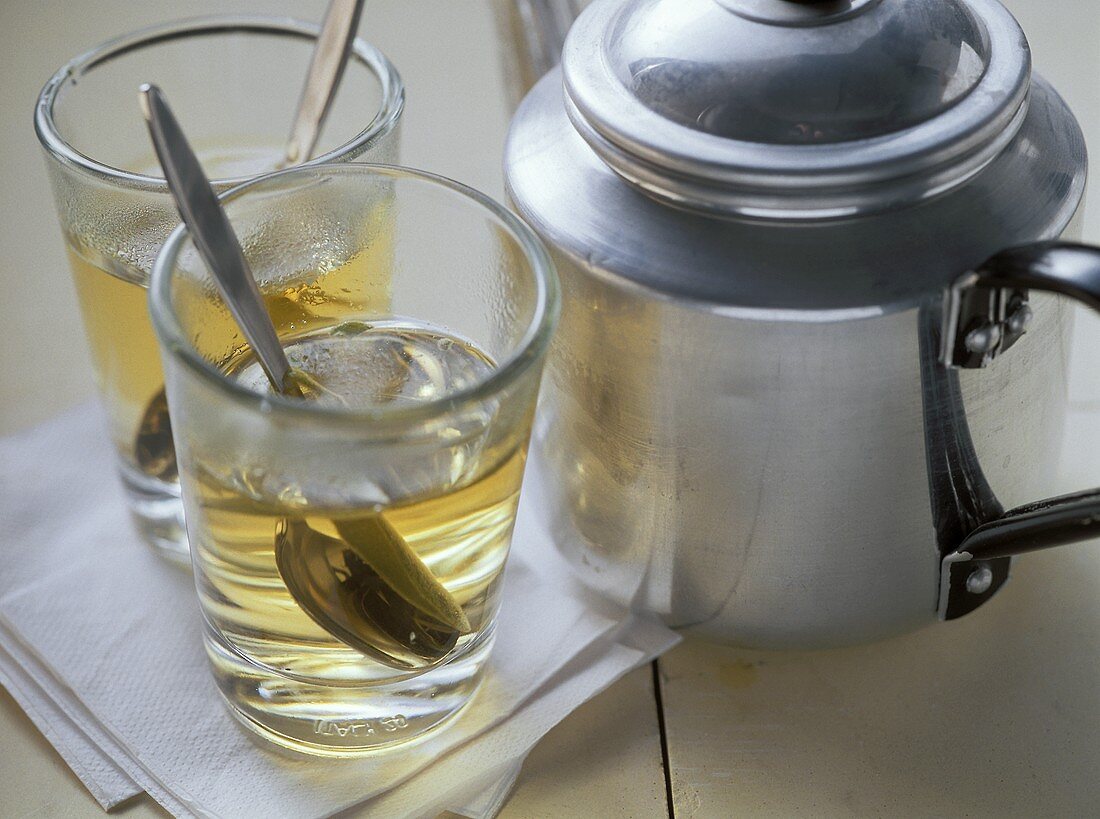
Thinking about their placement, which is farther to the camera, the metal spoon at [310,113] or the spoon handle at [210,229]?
Result: the metal spoon at [310,113]

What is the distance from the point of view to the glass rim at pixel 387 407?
1.31ft

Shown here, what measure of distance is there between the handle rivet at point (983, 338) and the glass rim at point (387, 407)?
14 cm

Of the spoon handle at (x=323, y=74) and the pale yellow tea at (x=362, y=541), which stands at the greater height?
the spoon handle at (x=323, y=74)

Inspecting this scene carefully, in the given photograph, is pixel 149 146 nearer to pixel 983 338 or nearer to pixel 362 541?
pixel 362 541

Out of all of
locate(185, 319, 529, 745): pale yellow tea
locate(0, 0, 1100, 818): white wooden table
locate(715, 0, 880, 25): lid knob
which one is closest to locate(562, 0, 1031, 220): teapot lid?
locate(715, 0, 880, 25): lid knob

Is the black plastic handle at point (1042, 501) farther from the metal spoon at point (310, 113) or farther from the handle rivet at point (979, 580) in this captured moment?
the metal spoon at point (310, 113)

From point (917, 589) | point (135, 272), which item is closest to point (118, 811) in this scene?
point (135, 272)

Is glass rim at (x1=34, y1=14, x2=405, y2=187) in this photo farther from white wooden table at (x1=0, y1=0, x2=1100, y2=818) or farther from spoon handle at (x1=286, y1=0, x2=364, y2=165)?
white wooden table at (x1=0, y1=0, x2=1100, y2=818)

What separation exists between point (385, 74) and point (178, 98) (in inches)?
5.0

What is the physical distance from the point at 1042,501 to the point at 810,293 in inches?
5.3

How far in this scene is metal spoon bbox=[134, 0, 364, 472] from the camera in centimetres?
58

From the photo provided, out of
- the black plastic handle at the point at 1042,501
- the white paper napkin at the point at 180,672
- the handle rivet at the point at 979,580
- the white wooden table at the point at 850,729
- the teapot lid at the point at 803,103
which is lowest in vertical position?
the white wooden table at the point at 850,729

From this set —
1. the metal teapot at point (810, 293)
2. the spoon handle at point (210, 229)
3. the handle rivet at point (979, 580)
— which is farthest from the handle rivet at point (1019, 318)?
the spoon handle at point (210, 229)

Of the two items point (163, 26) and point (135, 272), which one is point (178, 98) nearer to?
point (163, 26)
